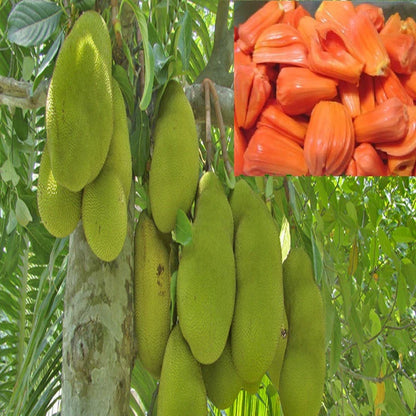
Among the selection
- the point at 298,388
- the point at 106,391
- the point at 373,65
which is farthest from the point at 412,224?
the point at 106,391

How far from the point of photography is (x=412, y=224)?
133 centimetres

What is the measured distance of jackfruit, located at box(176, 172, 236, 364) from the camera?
580 millimetres

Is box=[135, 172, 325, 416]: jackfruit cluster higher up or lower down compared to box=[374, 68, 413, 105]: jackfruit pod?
higher up

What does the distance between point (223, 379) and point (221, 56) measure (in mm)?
536

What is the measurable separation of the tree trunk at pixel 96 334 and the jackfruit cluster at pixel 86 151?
4 cm

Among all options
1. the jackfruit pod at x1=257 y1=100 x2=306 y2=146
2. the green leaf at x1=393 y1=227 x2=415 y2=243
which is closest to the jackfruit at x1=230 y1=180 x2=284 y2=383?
the jackfruit pod at x1=257 y1=100 x2=306 y2=146

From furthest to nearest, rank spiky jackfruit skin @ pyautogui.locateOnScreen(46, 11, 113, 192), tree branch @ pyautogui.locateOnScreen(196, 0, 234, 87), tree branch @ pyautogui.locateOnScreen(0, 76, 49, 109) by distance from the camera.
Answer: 1. tree branch @ pyautogui.locateOnScreen(196, 0, 234, 87)
2. tree branch @ pyautogui.locateOnScreen(0, 76, 49, 109)
3. spiky jackfruit skin @ pyautogui.locateOnScreen(46, 11, 113, 192)

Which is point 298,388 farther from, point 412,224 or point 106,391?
point 412,224

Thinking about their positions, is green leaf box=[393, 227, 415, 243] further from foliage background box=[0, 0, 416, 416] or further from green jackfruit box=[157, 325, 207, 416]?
green jackfruit box=[157, 325, 207, 416]

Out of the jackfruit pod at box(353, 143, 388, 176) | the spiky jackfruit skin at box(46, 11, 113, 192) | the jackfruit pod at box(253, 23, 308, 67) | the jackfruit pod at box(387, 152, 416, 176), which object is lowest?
the jackfruit pod at box(387, 152, 416, 176)

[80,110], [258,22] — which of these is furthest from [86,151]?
[258,22]

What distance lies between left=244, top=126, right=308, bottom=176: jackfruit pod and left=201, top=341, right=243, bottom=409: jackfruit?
511 mm

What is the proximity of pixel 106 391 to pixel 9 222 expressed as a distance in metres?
0.41

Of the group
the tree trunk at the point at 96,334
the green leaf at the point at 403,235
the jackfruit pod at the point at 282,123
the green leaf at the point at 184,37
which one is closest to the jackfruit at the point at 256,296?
the tree trunk at the point at 96,334
